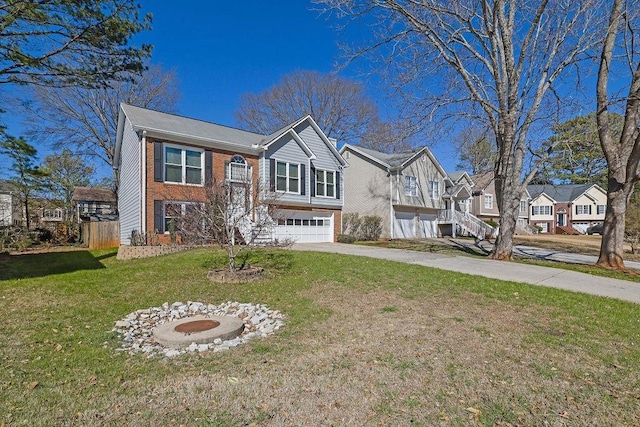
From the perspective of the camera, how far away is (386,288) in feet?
24.1

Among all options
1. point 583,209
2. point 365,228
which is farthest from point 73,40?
point 583,209

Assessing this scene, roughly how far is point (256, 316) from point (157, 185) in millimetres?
10835

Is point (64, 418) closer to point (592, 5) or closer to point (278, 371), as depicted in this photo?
point (278, 371)

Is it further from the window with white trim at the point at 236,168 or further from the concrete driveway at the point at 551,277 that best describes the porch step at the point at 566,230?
the window with white trim at the point at 236,168

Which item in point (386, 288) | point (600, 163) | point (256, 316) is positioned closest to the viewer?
point (256, 316)

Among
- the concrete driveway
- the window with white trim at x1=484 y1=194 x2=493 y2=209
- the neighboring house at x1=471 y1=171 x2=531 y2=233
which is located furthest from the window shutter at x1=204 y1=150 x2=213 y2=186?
the window with white trim at x1=484 y1=194 x2=493 y2=209

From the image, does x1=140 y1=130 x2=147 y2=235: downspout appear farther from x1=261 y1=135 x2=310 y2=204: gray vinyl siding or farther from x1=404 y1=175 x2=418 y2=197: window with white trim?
x1=404 y1=175 x2=418 y2=197: window with white trim

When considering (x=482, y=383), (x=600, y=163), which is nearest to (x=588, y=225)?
(x=600, y=163)

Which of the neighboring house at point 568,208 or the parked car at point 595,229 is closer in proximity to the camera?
the parked car at point 595,229

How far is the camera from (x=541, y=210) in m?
46.8

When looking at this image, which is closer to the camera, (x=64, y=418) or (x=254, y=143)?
(x=64, y=418)

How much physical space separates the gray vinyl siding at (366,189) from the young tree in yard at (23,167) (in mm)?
16045

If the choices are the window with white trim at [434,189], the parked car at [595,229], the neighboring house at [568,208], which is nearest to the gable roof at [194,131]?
the window with white trim at [434,189]

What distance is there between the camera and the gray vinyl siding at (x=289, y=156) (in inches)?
702
